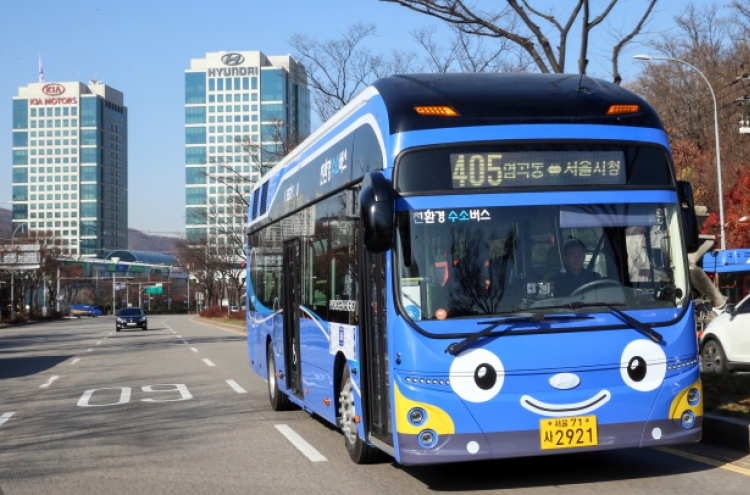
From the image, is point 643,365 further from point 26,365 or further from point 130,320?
point 130,320

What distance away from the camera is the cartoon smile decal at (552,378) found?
6523mm

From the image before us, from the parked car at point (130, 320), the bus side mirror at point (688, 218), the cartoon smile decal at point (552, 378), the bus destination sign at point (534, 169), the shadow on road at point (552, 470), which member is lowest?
the parked car at point (130, 320)

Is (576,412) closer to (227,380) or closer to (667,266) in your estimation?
(667,266)

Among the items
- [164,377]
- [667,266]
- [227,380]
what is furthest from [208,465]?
[164,377]

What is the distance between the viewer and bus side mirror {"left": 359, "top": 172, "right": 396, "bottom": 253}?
6488 millimetres

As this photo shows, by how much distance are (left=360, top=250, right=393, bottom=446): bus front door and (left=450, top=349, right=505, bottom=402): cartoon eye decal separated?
0.63 metres

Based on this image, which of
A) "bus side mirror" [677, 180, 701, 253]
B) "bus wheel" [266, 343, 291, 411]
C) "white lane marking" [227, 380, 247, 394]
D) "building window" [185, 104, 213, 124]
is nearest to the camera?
"bus side mirror" [677, 180, 701, 253]

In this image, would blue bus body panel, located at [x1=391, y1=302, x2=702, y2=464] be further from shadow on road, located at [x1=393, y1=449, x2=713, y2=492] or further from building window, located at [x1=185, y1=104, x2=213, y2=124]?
building window, located at [x1=185, y1=104, x2=213, y2=124]

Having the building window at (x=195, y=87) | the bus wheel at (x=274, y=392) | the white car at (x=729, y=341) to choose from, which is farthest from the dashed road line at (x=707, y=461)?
the building window at (x=195, y=87)

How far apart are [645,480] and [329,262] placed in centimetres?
354

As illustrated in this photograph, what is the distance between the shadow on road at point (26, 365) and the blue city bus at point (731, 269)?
2169cm

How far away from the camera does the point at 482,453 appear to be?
6547mm

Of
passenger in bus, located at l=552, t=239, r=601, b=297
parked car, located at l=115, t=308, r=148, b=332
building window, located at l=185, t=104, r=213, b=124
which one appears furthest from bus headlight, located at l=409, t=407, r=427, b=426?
building window, located at l=185, t=104, r=213, b=124

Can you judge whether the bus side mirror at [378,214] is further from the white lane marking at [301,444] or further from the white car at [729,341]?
the white car at [729,341]
